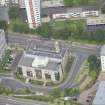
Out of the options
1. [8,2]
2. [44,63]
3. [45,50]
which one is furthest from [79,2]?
[44,63]

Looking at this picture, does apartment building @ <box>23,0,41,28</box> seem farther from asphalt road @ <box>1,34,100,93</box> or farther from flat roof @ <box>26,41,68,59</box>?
flat roof @ <box>26,41,68,59</box>

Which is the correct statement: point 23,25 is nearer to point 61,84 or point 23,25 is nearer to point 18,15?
point 18,15

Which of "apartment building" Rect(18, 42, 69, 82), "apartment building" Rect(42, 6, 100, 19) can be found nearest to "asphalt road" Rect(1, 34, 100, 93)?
"apartment building" Rect(18, 42, 69, 82)

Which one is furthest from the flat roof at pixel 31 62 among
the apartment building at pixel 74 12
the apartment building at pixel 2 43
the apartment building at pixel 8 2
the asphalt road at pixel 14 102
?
the apartment building at pixel 8 2

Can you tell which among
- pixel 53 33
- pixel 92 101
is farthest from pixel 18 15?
pixel 92 101

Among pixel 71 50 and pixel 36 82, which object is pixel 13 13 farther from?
pixel 36 82

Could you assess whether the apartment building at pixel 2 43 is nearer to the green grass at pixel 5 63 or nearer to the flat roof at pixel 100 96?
the green grass at pixel 5 63
